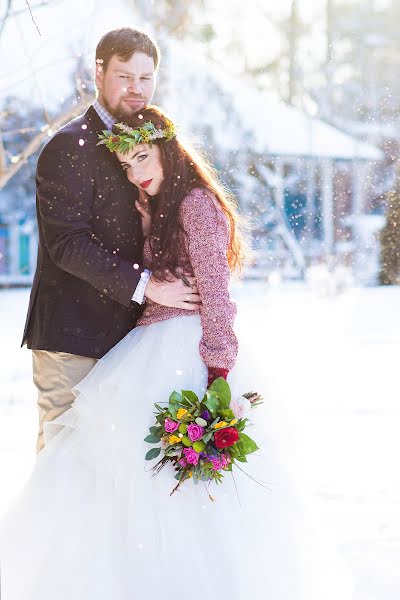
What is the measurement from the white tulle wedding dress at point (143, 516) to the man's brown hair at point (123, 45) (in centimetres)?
88

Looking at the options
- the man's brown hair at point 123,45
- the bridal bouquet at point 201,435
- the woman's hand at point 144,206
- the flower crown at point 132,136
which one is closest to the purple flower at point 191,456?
the bridal bouquet at point 201,435

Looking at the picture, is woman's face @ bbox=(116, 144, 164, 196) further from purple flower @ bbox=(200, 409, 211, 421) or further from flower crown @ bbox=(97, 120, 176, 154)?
purple flower @ bbox=(200, 409, 211, 421)

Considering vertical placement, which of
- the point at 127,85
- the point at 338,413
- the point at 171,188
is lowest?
the point at 338,413

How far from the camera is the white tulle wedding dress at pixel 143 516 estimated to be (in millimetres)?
2625

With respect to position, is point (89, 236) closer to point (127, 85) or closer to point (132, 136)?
point (132, 136)

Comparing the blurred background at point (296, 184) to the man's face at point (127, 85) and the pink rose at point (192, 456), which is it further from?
the pink rose at point (192, 456)

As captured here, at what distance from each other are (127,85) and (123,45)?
0.13m

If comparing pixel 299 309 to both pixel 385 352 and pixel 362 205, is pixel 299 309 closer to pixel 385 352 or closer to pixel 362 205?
pixel 385 352

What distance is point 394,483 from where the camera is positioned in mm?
4941

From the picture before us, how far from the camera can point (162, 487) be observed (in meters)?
2.66

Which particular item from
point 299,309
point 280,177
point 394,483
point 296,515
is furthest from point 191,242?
point 280,177

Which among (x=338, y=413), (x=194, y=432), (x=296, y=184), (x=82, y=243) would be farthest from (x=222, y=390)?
(x=296, y=184)

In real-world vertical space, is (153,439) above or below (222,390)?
below

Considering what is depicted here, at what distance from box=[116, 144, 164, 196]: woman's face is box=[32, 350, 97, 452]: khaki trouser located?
594 millimetres
